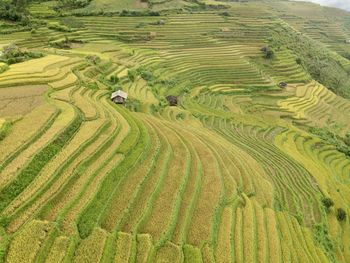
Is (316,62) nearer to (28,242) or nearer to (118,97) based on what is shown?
(118,97)

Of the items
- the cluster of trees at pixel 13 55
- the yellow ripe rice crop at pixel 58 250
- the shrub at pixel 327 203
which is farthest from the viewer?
the cluster of trees at pixel 13 55

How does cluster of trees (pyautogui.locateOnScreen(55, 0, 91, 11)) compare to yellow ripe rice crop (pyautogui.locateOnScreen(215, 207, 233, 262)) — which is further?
cluster of trees (pyautogui.locateOnScreen(55, 0, 91, 11))

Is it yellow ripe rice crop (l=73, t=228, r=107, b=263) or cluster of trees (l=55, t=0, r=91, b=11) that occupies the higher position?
yellow ripe rice crop (l=73, t=228, r=107, b=263)

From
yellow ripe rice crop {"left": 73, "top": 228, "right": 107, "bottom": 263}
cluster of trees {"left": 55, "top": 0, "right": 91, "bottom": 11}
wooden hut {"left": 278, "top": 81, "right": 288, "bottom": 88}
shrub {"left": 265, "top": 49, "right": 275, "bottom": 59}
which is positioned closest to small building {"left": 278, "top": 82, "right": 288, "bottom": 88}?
wooden hut {"left": 278, "top": 81, "right": 288, "bottom": 88}

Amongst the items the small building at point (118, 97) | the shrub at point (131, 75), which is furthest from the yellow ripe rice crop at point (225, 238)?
the shrub at point (131, 75)

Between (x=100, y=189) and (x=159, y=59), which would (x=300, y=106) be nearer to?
(x=159, y=59)

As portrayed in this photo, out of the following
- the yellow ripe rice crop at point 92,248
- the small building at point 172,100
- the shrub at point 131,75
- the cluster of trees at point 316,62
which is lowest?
the cluster of trees at point 316,62

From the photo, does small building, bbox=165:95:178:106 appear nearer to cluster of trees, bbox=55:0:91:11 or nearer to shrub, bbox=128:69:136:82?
shrub, bbox=128:69:136:82

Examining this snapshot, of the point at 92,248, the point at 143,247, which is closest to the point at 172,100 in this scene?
the point at 143,247

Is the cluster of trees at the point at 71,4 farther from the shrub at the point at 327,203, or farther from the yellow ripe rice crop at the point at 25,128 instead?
the shrub at the point at 327,203
